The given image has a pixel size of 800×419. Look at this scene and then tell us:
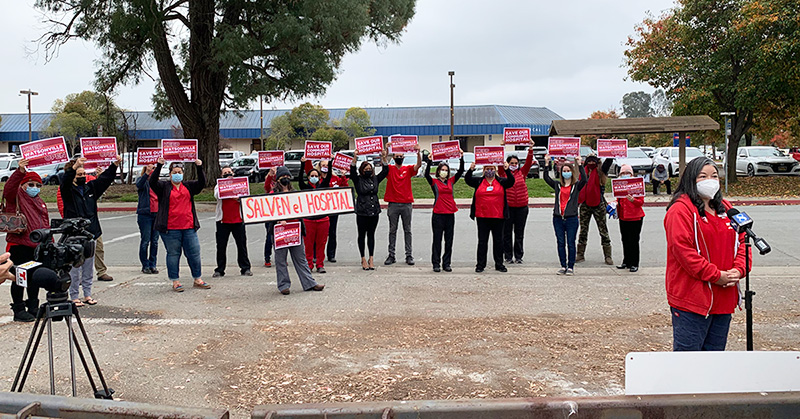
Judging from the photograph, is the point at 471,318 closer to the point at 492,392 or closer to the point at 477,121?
the point at 492,392

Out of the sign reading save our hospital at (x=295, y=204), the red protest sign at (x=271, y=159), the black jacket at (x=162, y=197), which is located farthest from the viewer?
the red protest sign at (x=271, y=159)

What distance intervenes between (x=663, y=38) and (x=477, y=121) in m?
33.8

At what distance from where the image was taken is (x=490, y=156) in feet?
34.4

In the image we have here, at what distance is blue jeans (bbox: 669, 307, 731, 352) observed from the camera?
4395 mm

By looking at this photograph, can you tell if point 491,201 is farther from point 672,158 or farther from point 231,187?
point 672,158

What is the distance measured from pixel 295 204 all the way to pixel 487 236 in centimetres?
327

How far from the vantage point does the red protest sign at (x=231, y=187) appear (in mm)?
10273

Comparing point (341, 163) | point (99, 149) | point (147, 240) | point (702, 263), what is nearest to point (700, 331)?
point (702, 263)

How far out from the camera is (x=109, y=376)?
18.8ft

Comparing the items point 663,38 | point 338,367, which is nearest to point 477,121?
point 663,38

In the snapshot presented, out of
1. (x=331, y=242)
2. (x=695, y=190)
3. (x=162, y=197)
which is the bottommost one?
(x=331, y=242)

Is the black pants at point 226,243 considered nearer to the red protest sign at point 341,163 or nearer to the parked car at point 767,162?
the red protest sign at point 341,163

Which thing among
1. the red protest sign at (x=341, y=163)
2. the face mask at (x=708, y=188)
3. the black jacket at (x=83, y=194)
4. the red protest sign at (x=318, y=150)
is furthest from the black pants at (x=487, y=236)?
the face mask at (x=708, y=188)

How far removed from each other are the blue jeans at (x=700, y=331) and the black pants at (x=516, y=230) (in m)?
6.77
